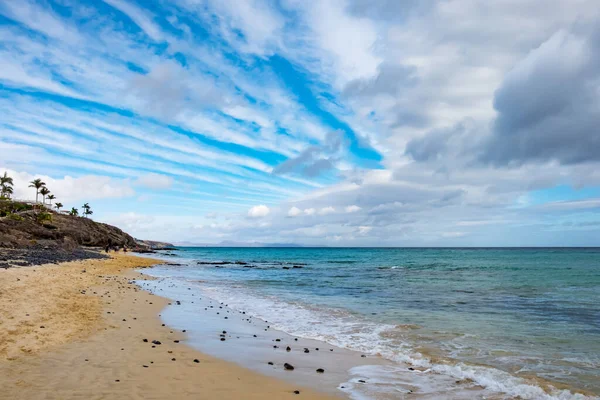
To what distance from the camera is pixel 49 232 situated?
2822 inches

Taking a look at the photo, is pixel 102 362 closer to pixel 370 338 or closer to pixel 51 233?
pixel 370 338

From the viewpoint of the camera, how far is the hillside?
56906 mm

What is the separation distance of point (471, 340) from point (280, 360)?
7.80 m

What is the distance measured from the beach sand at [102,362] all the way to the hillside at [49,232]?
146 feet

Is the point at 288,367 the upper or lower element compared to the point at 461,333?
upper

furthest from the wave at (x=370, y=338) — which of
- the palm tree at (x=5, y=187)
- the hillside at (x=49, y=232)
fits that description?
the palm tree at (x=5, y=187)

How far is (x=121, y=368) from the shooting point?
897 cm

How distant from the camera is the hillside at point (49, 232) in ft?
187

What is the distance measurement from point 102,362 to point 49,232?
251 ft

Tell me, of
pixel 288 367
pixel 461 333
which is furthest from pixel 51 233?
pixel 461 333

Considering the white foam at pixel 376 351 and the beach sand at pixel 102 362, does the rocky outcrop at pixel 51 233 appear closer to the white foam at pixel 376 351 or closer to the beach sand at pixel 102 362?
the beach sand at pixel 102 362

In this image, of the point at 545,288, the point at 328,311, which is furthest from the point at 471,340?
the point at 545,288

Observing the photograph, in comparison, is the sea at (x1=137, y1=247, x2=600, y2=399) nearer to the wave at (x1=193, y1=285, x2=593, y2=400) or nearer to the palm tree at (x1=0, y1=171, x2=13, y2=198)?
the wave at (x1=193, y1=285, x2=593, y2=400)

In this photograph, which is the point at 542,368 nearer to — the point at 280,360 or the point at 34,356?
the point at 280,360
